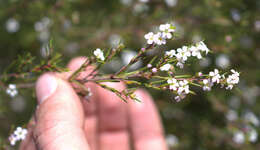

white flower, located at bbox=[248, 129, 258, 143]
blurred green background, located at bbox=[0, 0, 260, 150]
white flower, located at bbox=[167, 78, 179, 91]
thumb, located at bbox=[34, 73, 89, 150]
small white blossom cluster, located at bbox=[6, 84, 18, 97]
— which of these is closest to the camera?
white flower, located at bbox=[167, 78, 179, 91]

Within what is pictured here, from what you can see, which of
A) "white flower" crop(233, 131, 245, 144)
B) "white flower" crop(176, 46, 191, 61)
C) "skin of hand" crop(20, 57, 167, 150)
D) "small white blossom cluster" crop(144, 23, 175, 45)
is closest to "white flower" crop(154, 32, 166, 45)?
"small white blossom cluster" crop(144, 23, 175, 45)

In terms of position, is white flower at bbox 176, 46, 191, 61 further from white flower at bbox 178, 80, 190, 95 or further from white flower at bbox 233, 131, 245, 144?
white flower at bbox 233, 131, 245, 144

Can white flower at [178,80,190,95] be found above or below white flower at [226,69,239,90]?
below

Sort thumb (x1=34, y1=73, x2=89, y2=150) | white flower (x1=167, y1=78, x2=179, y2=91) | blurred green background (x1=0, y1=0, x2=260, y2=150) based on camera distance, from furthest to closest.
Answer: blurred green background (x1=0, y1=0, x2=260, y2=150), thumb (x1=34, y1=73, x2=89, y2=150), white flower (x1=167, y1=78, x2=179, y2=91)

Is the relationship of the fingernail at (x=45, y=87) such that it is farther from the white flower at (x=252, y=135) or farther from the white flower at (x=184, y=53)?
the white flower at (x=252, y=135)

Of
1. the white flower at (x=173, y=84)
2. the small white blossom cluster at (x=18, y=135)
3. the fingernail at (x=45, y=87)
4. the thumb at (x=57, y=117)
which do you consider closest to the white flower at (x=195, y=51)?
the white flower at (x=173, y=84)

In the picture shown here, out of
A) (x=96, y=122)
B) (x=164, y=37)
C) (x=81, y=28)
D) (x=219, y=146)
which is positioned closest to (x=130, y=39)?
(x=81, y=28)

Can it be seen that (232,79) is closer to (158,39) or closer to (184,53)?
(184,53)
